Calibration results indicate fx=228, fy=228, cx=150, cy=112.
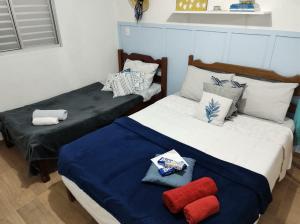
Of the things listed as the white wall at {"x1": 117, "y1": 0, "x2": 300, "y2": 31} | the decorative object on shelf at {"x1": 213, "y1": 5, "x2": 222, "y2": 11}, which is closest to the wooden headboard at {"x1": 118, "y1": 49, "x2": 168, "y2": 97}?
the white wall at {"x1": 117, "y1": 0, "x2": 300, "y2": 31}

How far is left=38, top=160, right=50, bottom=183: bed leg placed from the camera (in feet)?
7.18

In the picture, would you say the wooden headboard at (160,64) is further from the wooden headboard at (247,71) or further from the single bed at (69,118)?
the wooden headboard at (247,71)

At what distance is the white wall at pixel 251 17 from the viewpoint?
203 centimetres

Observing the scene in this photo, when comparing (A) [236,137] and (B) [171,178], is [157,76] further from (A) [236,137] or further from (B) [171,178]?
(B) [171,178]

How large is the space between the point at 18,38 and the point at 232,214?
2783 mm

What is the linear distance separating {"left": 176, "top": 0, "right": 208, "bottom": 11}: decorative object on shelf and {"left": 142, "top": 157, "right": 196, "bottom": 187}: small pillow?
70.5 inches

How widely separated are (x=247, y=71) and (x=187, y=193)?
1.64 m

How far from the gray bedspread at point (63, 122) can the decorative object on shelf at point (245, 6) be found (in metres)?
1.43

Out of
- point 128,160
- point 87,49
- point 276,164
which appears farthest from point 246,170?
point 87,49

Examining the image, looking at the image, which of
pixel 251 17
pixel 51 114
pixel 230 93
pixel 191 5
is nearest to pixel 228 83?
pixel 230 93

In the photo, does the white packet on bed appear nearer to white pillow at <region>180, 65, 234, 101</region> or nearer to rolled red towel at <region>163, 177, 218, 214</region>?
rolled red towel at <region>163, 177, 218, 214</region>

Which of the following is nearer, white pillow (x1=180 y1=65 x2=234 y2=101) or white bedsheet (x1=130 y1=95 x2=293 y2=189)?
white bedsheet (x1=130 y1=95 x2=293 y2=189)

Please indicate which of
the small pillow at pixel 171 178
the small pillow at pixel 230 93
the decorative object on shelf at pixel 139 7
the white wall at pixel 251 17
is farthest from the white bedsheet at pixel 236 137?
the decorative object on shelf at pixel 139 7


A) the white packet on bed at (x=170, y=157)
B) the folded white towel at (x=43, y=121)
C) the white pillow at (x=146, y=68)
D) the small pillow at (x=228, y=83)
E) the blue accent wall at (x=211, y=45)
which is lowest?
the folded white towel at (x=43, y=121)
